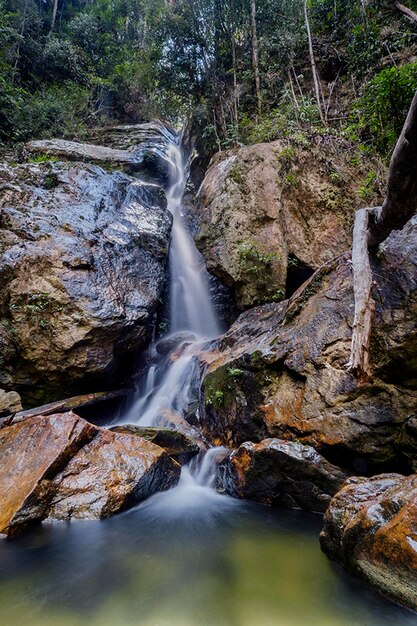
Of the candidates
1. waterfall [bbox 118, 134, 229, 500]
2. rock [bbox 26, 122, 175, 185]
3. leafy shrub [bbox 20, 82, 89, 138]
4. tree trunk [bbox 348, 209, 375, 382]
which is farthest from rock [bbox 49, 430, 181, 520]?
leafy shrub [bbox 20, 82, 89, 138]

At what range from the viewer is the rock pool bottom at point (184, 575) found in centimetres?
238

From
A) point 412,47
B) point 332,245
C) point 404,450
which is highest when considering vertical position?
point 412,47

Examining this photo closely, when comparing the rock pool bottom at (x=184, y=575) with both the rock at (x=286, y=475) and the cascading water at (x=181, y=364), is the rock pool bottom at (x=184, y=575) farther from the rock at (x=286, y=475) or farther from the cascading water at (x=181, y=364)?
the cascading water at (x=181, y=364)

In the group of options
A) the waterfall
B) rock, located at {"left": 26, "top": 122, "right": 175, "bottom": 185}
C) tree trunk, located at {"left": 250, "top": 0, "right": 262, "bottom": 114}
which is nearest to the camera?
the waterfall

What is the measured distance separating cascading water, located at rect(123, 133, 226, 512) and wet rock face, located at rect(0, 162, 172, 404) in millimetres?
1084

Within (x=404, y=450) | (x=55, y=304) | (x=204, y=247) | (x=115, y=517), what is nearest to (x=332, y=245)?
(x=204, y=247)

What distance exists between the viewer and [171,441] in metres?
5.55

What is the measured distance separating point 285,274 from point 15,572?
22.7 feet

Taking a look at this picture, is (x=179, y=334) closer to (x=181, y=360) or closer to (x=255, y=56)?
(x=181, y=360)

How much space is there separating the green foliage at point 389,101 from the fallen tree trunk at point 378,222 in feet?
12.4

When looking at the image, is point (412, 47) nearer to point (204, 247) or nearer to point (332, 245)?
point (332, 245)

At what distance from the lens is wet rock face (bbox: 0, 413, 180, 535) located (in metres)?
3.97

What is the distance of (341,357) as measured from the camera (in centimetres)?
438

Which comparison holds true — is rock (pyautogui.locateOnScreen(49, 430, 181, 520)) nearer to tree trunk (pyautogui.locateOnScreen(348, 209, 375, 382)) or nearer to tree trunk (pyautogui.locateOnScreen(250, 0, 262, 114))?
tree trunk (pyautogui.locateOnScreen(348, 209, 375, 382))
